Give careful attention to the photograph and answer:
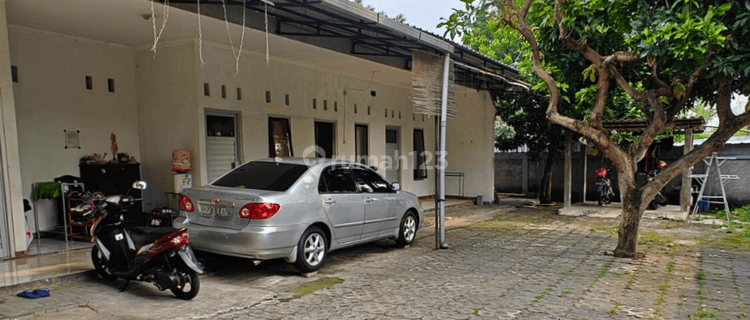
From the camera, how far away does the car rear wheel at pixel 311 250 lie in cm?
544

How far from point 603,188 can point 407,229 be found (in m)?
8.43

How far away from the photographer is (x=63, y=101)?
741cm

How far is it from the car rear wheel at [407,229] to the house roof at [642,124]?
6273mm

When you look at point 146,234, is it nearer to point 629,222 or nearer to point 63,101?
point 63,101

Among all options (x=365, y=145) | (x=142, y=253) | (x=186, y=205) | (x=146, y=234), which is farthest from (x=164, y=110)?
(x=365, y=145)

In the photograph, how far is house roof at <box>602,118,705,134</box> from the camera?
33.3ft

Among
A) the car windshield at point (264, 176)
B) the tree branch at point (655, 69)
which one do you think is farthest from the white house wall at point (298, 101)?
the tree branch at point (655, 69)

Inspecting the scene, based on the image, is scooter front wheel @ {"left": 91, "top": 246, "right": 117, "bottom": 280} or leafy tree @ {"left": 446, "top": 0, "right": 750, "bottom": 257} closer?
scooter front wheel @ {"left": 91, "top": 246, "right": 117, "bottom": 280}

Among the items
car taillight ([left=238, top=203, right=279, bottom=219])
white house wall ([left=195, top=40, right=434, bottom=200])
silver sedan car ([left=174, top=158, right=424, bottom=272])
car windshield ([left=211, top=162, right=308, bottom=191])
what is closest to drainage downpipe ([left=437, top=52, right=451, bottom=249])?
silver sedan car ([left=174, top=158, right=424, bottom=272])

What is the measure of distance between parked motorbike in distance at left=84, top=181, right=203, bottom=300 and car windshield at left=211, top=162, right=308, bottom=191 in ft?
3.82

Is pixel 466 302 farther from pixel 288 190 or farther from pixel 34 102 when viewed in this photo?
pixel 34 102

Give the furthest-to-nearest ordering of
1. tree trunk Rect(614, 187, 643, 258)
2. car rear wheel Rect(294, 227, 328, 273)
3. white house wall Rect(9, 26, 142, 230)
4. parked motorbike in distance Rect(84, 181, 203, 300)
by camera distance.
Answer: white house wall Rect(9, 26, 142, 230)
tree trunk Rect(614, 187, 643, 258)
car rear wheel Rect(294, 227, 328, 273)
parked motorbike in distance Rect(84, 181, 203, 300)

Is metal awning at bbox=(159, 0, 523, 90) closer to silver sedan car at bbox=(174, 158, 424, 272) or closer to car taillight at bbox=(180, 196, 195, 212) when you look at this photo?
silver sedan car at bbox=(174, 158, 424, 272)

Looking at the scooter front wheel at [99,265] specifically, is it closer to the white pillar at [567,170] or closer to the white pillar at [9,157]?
the white pillar at [9,157]
